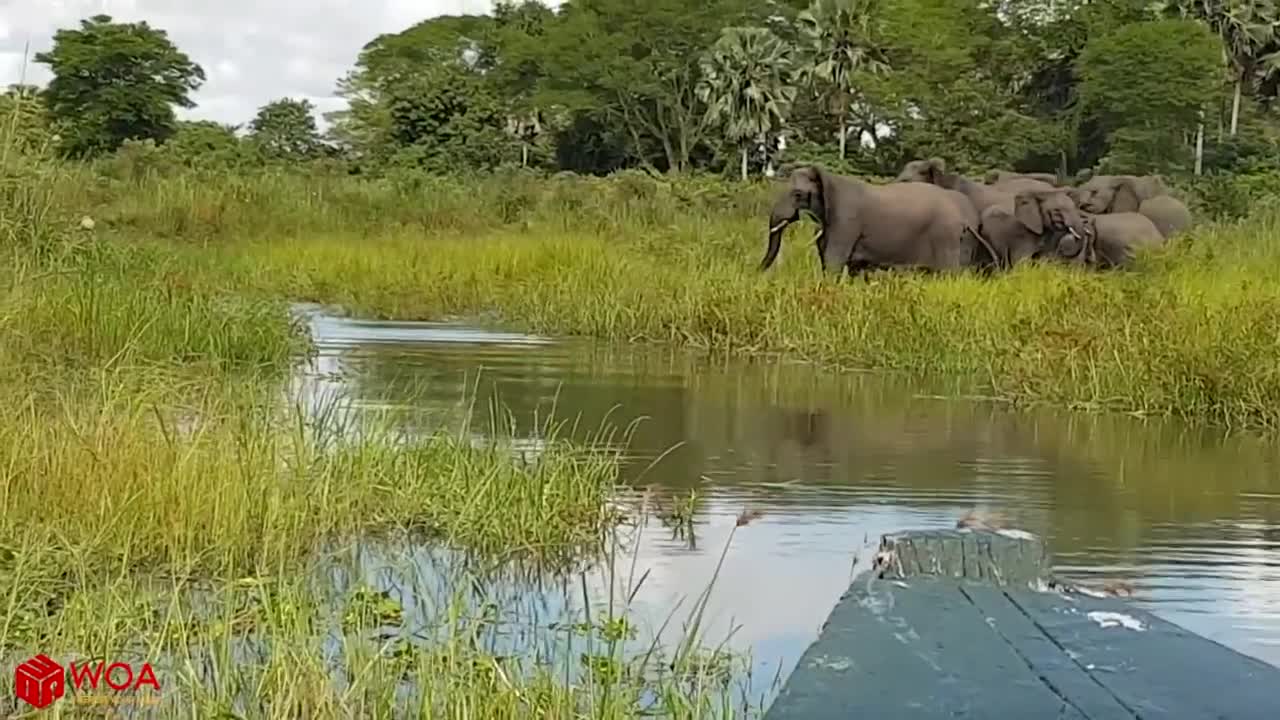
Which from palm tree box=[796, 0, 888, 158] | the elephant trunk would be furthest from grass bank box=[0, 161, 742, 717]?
palm tree box=[796, 0, 888, 158]

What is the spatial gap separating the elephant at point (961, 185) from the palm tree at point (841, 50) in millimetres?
25941

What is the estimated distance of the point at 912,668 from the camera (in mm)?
2582

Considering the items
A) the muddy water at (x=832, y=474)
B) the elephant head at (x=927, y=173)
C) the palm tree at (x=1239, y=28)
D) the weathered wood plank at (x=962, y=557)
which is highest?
the palm tree at (x=1239, y=28)

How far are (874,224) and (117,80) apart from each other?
91.6 ft

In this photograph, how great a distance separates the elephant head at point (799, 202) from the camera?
15.8 m

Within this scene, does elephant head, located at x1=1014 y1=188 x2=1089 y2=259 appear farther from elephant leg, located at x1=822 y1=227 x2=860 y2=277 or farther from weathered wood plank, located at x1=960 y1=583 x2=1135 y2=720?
weathered wood plank, located at x1=960 y1=583 x2=1135 y2=720

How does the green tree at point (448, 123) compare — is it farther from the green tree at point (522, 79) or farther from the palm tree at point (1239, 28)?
the palm tree at point (1239, 28)

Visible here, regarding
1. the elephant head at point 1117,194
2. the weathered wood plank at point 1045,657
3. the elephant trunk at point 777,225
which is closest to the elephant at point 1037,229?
the elephant trunk at point 777,225

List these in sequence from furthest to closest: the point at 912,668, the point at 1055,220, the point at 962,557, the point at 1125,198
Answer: the point at 1125,198
the point at 1055,220
the point at 962,557
the point at 912,668

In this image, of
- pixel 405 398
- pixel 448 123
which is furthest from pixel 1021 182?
pixel 448 123

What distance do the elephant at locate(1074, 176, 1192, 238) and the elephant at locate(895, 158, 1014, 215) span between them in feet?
3.76

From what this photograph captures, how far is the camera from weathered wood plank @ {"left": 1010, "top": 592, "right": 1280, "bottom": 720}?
243 cm

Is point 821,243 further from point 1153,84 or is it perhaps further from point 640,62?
point 640,62

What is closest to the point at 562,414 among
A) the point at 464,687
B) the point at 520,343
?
the point at 520,343
